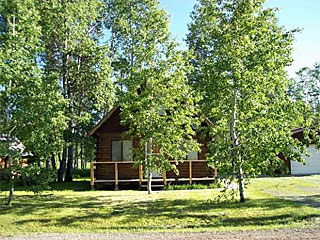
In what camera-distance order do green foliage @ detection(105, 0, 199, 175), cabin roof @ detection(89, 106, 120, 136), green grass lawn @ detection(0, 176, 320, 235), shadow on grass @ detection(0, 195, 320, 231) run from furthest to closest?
cabin roof @ detection(89, 106, 120, 136) < green foliage @ detection(105, 0, 199, 175) < shadow on grass @ detection(0, 195, 320, 231) < green grass lawn @ detection(0, 176, 320, 235)

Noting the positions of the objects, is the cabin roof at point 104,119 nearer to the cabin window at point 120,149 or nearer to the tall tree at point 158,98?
the cabin window at point 120,149

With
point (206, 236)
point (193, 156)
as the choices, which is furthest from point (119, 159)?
point (206, 236)

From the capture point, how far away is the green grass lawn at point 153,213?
10571 millimetres

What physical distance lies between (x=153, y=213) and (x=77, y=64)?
15.8m

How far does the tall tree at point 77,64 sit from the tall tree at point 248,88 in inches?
476

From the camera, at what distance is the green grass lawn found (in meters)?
10.6

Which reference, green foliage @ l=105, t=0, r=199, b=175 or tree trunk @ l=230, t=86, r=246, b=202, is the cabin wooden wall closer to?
green foliage @ l=105, t=0, r=199, b=175

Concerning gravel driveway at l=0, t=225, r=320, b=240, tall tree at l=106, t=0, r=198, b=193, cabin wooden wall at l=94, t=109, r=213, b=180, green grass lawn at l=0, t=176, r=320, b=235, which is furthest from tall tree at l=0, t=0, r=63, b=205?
cabin wooden wall at l=94, t=109, r=213, b=180

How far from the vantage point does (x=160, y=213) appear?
12234 mm

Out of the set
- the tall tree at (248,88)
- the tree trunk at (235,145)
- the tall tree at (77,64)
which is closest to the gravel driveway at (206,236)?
the tall tree at (248,88)

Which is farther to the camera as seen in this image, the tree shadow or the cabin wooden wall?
the cabin wooden wall

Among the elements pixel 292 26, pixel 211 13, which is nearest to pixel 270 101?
pixel 292 26

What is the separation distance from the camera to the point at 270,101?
13.4 m

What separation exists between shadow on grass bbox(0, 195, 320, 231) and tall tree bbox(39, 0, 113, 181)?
10.4 m
